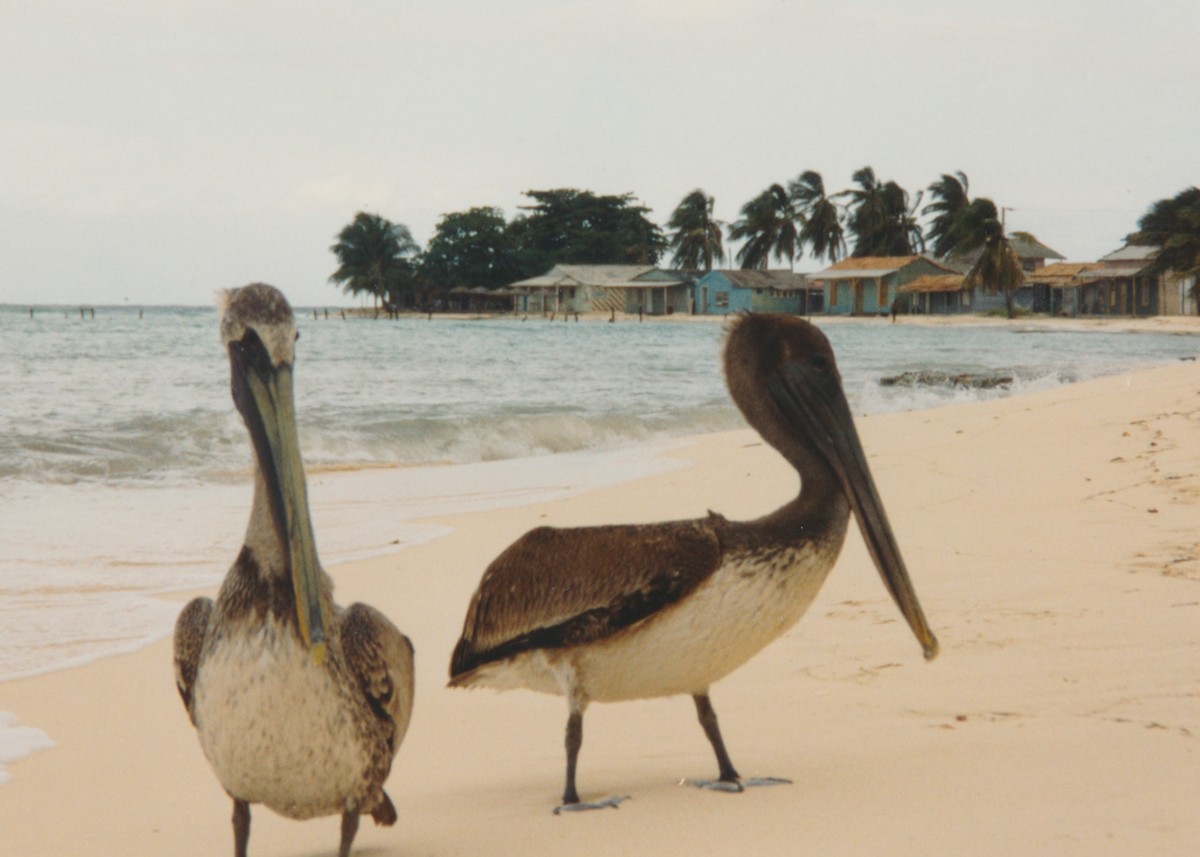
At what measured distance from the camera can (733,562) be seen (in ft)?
8.87

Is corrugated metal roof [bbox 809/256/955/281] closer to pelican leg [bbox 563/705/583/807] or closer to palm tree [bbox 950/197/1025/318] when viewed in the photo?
palm tree [bbox 950/197/1025/318]

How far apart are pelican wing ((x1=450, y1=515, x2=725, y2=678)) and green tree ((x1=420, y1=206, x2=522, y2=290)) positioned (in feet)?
265

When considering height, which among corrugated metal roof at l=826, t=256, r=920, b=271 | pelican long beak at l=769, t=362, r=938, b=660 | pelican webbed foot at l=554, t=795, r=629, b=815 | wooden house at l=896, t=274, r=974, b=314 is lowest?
pelican webbed foot at l=554, t=795, r=629, b=815

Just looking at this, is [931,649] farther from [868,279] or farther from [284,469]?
[868,279]

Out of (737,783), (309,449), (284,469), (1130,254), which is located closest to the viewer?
(284,469)

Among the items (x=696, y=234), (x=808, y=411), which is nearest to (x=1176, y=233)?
(x=696, y=234)

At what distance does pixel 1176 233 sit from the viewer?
48812 mm

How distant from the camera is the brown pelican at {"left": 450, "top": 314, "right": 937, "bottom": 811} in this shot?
2.70 m

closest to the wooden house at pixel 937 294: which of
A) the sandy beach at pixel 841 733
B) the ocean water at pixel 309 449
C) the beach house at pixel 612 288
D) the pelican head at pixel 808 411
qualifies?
the beach house at pixel 612 288

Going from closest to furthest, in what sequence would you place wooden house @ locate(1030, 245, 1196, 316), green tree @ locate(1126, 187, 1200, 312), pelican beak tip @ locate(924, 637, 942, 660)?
pelican beak tip @ locate(924, 637, 942, 660)
green tree @ locate(1126, 187, 1200, 312)
wooden house @ locate(1030, 245, 1196, 316)

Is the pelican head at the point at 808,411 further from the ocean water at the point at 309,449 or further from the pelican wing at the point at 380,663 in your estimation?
the pelican wing at the point at 380,663

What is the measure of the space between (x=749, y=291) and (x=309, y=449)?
197ft

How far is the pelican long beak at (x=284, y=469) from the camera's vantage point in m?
2.13

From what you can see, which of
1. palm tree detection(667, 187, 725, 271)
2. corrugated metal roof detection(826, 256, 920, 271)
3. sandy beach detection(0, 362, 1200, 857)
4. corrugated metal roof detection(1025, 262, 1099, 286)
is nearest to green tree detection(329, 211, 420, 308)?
palm tree detection(667, 187, 725, 271)
